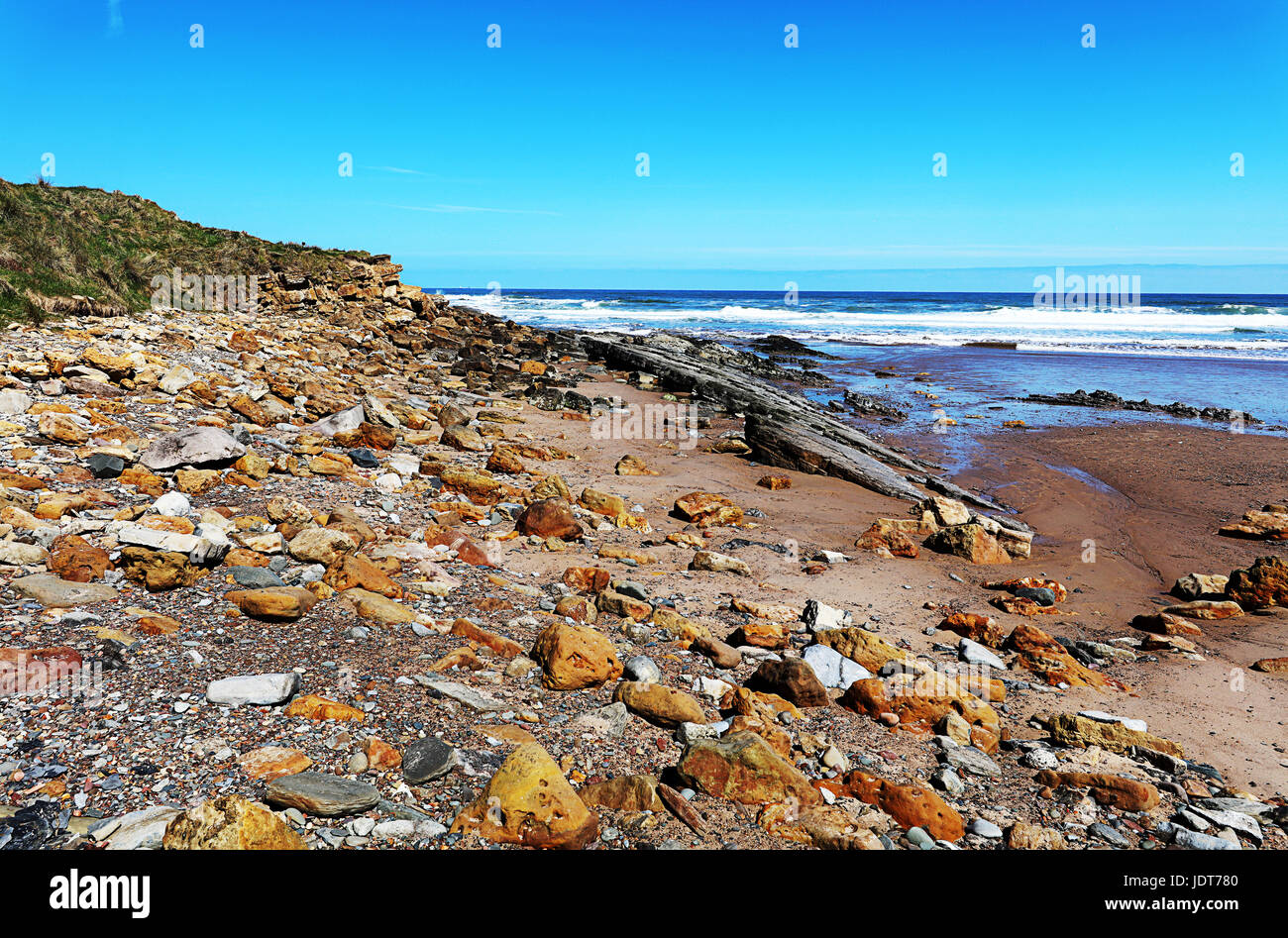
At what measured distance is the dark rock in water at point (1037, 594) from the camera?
6218mm

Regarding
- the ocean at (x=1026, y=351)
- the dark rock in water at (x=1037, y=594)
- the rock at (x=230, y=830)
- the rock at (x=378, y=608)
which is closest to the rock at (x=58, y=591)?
the rock at (x=378, y=608)

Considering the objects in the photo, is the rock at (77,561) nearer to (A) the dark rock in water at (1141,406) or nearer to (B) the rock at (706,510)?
(B) the rock at (706,510)

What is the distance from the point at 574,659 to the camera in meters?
3.89

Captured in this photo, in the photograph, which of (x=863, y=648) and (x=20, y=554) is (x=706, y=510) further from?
(x=20, y=554)

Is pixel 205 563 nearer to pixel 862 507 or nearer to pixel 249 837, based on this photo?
pixel 249 837

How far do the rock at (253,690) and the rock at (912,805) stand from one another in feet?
8.74

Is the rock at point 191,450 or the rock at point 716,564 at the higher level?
the rock at point 191,450

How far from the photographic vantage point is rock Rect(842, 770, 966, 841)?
3.02 meters

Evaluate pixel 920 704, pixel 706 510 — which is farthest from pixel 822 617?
pixel 706 510

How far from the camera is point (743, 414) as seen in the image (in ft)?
49.9

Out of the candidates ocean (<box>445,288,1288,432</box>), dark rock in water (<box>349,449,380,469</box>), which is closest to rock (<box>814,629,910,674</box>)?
dark rock in water (<box>349,449,380,469</box>)

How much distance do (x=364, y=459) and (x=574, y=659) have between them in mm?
4666

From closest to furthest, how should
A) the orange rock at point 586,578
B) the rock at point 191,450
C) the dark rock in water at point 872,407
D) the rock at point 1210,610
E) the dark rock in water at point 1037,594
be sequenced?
the orange rock at point 586,578
the rock at point 191,450
the rock at point 1210,610
the dark rock in water at point 1037,594
the dark rock in water at point 872,407
